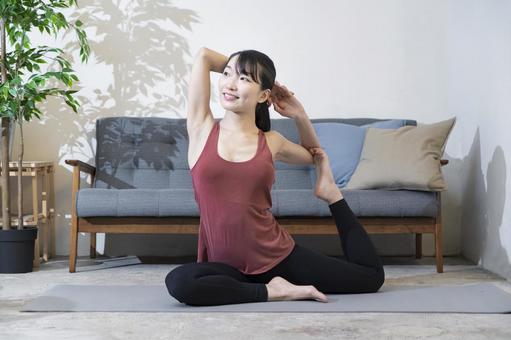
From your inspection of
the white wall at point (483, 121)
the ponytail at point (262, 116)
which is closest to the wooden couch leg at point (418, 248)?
the white wall at point (483, 121)

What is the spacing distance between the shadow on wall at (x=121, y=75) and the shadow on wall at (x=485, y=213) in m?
1.88

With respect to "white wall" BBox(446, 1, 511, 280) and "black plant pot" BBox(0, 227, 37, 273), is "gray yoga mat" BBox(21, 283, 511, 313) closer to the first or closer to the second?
"black plant pot" BBox(0, 227, 37, 273)

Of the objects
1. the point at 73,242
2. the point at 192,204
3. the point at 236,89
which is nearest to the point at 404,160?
the point at 192,204

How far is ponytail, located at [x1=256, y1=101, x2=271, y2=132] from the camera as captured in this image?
3.10 metres

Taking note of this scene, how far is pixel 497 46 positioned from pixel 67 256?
281 centimetres

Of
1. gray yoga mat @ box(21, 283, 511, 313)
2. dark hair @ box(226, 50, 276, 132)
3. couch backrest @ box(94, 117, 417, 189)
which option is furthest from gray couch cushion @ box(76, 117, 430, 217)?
dark hair @ box(226, 50, 276, 132)

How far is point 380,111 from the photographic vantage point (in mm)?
4938

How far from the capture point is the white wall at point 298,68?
15.9 ft

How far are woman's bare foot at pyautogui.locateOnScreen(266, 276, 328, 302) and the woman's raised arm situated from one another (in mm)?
689

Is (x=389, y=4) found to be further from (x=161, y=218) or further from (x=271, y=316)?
(x=271, y=316)

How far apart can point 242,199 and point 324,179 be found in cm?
48

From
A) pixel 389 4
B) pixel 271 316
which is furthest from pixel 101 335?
pixel 389 4

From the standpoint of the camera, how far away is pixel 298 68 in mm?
4926

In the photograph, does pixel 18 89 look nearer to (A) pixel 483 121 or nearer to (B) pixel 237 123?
(B) pixel 237 123
